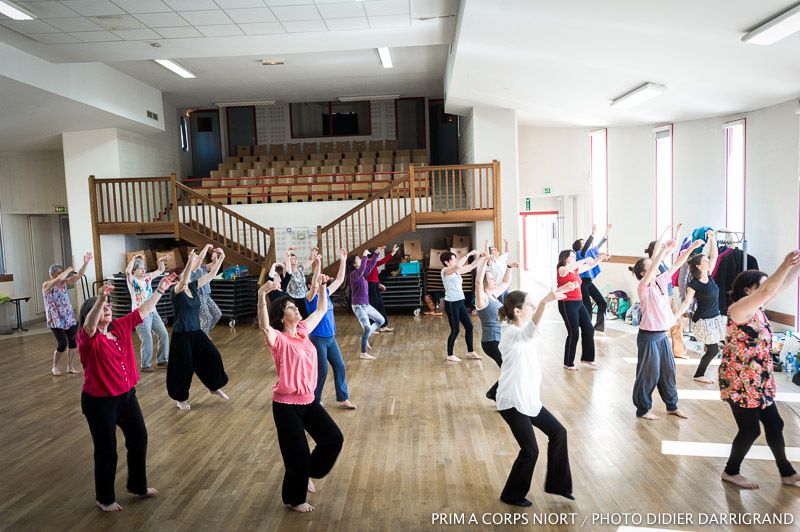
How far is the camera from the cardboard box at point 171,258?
13.4 meters

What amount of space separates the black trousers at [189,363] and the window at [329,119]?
1281 cm

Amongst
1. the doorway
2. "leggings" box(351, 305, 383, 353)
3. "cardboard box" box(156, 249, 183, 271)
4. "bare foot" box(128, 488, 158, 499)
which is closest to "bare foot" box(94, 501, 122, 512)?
"bare foot" box(128, 488, 158, 499)

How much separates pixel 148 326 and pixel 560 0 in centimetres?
630

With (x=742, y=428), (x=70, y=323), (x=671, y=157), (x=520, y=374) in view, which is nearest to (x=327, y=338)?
(x=520, y=374)

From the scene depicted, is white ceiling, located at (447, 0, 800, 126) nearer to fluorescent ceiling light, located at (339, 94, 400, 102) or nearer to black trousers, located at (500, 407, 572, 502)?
black trousers, located at (500, 407, 572, 502)

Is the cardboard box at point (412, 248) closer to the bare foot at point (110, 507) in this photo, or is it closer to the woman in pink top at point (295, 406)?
the woman in pink top at point (295, 406)

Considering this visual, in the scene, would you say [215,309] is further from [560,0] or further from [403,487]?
[560,0]

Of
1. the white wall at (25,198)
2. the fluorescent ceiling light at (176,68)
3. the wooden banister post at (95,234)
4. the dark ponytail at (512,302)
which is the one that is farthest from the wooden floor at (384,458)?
the white wall at (25,198)

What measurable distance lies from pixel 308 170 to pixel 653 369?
11707 mm

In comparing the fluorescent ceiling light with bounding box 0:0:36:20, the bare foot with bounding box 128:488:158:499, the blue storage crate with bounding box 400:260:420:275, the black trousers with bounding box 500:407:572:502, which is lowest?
the bare foot with bounding box 128:488:158:499

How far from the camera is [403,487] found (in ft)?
13.7

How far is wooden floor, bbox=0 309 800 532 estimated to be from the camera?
12.5ft

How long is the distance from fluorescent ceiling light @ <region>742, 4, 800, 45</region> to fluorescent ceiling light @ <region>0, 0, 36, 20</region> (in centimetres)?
766

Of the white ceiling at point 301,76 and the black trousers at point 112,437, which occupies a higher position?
the white ceiling at point 301,76
